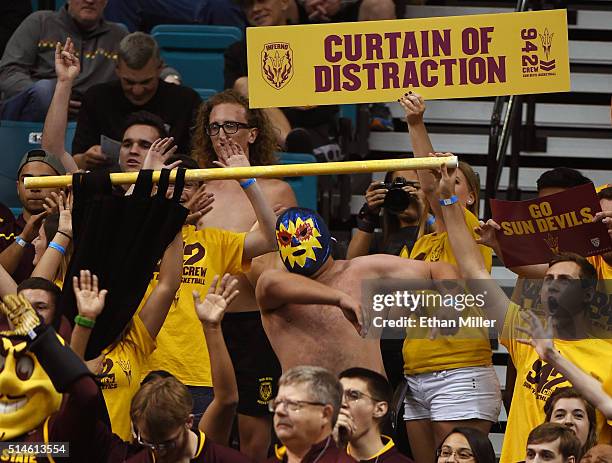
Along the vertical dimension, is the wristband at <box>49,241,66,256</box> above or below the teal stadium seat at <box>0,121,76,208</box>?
below

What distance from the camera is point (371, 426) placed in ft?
18.3

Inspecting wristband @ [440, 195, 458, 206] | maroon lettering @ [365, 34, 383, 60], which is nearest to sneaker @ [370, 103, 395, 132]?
maroon lettering @ [365, 34, 383, 60]

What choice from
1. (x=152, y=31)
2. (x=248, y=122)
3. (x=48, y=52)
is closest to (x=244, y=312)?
(x=248, y=122)

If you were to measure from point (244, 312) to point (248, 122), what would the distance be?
948mm

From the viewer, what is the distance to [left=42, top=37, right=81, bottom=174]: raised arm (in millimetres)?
7270

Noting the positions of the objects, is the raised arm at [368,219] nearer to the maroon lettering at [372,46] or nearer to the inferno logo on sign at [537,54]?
the maroon lettering at [372,46]

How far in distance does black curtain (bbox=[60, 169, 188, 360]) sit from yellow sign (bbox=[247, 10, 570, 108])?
693 millimetres

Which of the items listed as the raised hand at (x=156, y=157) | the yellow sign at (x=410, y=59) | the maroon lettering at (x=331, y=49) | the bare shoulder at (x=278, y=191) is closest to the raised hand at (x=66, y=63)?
the bare shoulder at (x=278, y=191)

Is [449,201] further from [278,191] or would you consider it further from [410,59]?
[278,191]

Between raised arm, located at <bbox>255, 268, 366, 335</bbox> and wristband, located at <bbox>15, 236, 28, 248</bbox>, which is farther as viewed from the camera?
wristband, located at <bbox>15, 236, 28, 248</bbox>

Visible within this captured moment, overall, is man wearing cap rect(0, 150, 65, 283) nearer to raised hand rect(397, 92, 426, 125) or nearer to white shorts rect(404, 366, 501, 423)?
raised hand rect(397, 92, 426, 125)

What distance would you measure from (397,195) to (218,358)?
175cm

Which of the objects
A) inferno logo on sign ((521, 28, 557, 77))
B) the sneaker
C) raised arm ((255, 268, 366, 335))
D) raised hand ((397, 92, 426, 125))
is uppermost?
the sneaker

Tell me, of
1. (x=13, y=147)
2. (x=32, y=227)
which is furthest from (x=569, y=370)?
(x=13, y=147)
